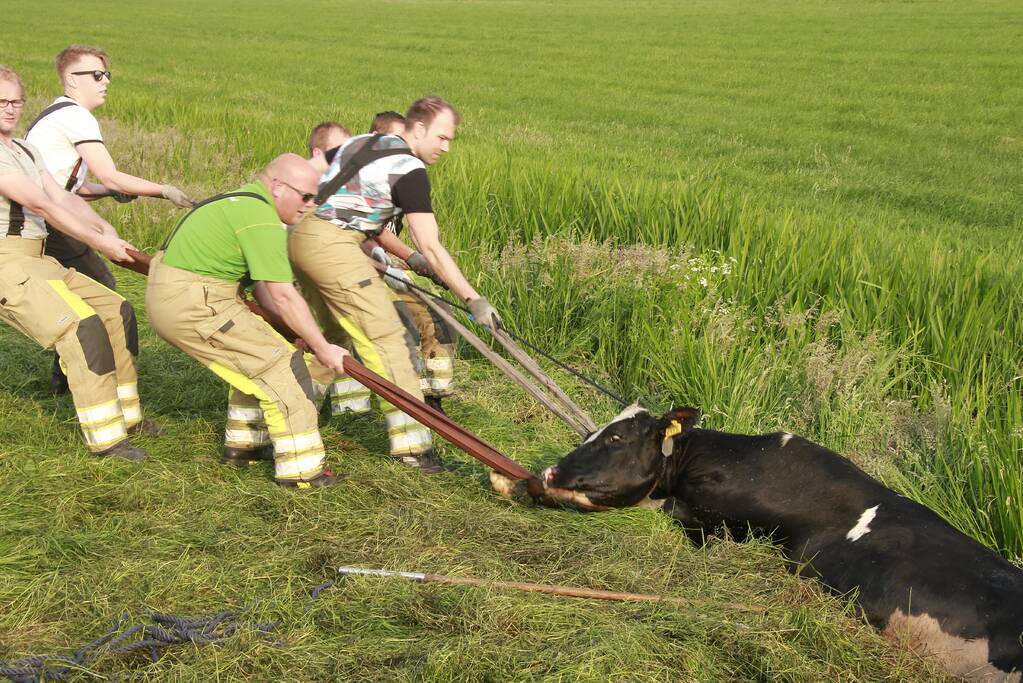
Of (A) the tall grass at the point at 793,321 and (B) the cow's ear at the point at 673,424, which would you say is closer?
(B) the cow's ear at the point at 673,424

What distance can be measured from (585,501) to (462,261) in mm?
3995

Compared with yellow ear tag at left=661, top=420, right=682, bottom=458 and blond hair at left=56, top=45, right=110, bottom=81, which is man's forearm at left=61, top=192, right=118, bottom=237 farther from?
yellow ear tag at left=661, top=420, right=682, bottom=458

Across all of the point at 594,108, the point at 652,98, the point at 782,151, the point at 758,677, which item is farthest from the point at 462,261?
the point at 652,98

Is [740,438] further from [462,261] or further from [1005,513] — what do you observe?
[462,261]

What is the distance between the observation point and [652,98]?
77.5ft

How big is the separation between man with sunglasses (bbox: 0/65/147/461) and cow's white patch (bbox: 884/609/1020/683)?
12.4 ft

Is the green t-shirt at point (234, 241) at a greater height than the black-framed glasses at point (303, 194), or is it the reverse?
the black-framed glasses at point (303, 194)

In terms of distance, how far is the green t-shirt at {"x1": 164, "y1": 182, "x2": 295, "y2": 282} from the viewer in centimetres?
473

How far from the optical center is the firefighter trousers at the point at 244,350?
4.93m

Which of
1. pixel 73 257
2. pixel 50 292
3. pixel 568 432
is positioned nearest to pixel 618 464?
pixel 568 432

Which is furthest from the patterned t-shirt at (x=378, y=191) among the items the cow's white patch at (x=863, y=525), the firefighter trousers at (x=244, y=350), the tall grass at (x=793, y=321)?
the cow's white patch at (x=863, y=525)

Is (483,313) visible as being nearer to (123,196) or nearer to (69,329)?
(69,329)

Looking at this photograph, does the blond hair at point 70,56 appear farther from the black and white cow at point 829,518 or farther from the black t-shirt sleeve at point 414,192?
the black and white cow at point 829,518

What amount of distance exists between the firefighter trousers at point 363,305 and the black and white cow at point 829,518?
3.47 feet
